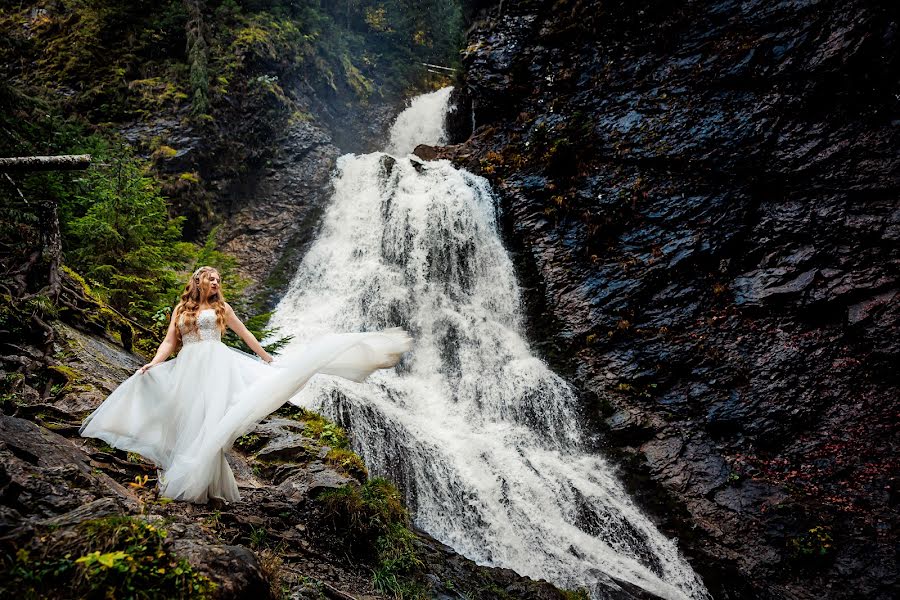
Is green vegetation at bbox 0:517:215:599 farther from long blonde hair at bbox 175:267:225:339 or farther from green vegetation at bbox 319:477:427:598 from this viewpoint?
green vegetation at bbox 319:477:427:598

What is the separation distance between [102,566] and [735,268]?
1156cm

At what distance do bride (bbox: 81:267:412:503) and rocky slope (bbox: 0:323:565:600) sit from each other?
0.71ft

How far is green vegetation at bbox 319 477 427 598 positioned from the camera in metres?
3.88

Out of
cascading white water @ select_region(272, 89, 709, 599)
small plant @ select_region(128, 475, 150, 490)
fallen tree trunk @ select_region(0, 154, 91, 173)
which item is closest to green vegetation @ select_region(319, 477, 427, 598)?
small plant @ select_region(128, 475, 150, 490)

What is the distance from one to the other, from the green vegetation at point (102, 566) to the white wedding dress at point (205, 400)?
84cm

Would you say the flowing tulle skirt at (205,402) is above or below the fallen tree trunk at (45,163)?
below

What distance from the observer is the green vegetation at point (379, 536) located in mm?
3883

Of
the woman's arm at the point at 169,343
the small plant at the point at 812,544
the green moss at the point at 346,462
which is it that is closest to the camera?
the woman's arm at the point at 169,343

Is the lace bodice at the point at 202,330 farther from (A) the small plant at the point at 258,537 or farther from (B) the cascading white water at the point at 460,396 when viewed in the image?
(B) the cascading white water at the point at 460,396

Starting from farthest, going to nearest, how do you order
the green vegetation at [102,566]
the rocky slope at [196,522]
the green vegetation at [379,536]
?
the green vegetation at [379,536] → the rocky slope at [196,522] → the green vegetation at [102,566]

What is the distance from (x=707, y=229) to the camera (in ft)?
34.3

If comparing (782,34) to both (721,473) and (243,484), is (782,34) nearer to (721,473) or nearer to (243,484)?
(721,473)

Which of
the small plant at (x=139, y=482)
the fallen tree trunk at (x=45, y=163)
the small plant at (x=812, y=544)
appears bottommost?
the small plant at (x=812, y=544)

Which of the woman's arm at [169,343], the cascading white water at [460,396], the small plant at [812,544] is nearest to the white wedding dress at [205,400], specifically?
the woman's arm at [169,343]
